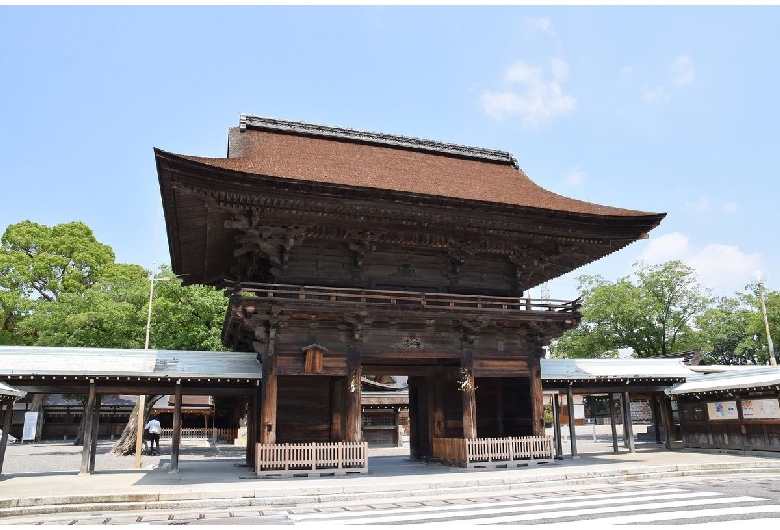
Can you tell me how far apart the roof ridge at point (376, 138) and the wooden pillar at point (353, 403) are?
8.91 m

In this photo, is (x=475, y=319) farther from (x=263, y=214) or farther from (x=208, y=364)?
(x=208, y=364)

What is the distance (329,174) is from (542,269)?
8322 mm

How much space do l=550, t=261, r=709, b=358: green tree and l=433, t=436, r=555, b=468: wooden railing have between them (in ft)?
84.7

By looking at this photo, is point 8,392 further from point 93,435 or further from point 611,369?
point 611,369

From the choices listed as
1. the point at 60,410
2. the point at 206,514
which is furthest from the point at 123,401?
the point at 206,514

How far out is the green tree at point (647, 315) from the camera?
40312mm

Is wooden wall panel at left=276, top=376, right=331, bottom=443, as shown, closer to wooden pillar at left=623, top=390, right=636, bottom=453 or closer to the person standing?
wooden pillar at left=623, top=390, right=636, bottom=453

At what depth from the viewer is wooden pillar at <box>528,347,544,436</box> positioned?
58.3ft

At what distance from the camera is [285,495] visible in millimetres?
11984

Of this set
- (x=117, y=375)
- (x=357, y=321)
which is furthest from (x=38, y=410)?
(x=357, y=321)

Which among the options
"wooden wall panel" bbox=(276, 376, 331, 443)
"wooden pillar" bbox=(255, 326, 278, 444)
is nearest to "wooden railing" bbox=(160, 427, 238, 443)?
"wooden wall panel" bbox=(276, 376, 331, 443)

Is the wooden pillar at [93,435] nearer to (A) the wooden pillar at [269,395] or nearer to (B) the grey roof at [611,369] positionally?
(A) the wooden pillar at [269,395]

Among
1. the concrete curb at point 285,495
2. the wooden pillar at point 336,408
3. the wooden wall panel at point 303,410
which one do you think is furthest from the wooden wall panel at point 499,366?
the wooden wall panel at point 303,410

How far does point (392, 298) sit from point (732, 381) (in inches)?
549
